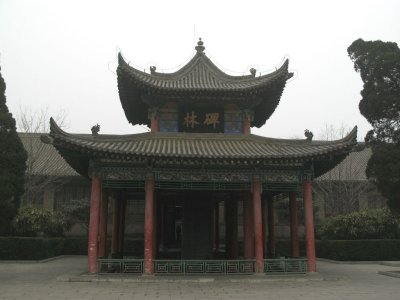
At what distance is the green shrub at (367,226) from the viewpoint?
26281mm

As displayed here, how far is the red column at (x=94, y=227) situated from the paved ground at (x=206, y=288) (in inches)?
27.9

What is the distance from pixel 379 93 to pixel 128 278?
43.0 ft

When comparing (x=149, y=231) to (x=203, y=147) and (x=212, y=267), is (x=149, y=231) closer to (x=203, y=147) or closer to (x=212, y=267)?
(x=212, y=267)

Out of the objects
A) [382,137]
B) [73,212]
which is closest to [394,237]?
[382,137]

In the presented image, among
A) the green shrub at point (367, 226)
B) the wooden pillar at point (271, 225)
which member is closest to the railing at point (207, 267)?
the wooden pillar at point (271, 225)

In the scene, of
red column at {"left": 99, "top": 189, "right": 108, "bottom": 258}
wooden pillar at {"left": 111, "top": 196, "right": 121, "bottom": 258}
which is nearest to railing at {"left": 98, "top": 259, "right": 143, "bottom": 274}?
red column at {"left": 99, "top": 189, "right": 108, "bottom": 258}

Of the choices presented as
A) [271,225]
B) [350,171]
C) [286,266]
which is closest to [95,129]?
[286,266]

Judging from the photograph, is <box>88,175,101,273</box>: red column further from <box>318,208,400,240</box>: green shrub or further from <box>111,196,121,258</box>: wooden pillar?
<box>318,208,400,240</box>: green shrub

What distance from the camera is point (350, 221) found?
26688mm

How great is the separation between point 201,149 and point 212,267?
5154 mm

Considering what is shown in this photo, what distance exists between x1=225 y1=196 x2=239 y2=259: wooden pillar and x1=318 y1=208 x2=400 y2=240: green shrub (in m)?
9.69

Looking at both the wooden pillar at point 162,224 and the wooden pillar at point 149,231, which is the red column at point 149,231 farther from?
the wooden pillar at point 162,224

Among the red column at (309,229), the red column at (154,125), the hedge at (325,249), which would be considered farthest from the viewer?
the hedge at (325,249)

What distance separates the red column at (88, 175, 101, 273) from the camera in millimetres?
15586
